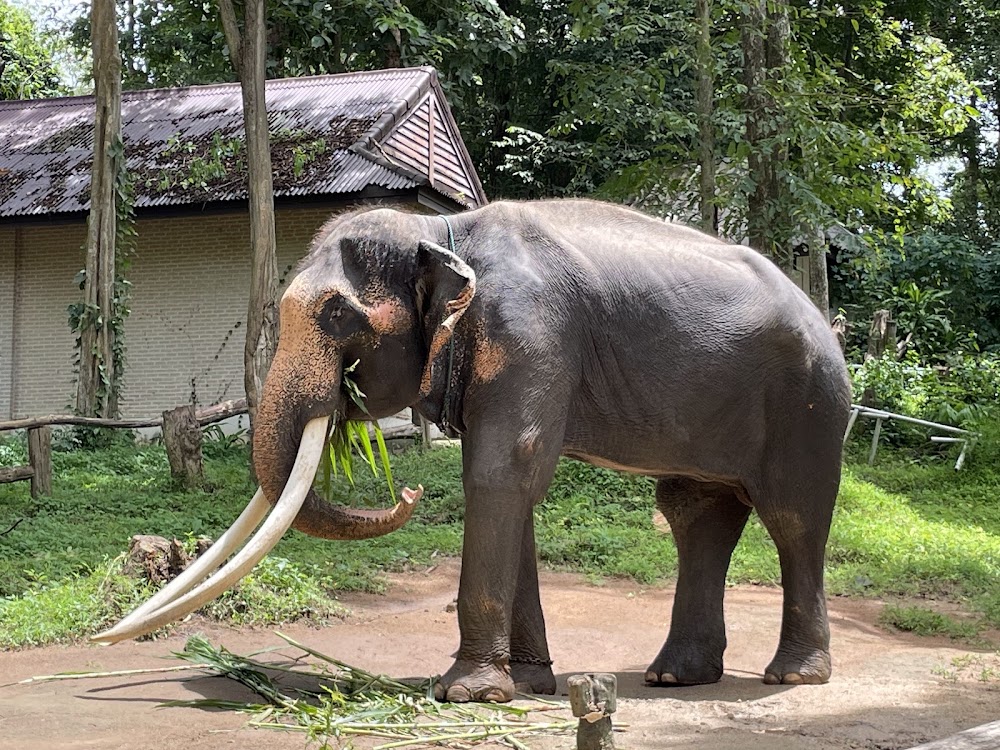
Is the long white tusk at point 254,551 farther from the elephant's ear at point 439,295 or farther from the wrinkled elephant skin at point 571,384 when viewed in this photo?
the elephant's ear at point 439,295

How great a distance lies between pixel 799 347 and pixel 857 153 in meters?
7.87

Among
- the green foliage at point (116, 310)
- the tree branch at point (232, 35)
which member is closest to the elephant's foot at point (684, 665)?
the tree branch at point (232, 35)

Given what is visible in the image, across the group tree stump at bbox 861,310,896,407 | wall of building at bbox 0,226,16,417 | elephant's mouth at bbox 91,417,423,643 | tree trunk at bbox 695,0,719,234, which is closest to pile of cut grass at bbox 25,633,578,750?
elephant's mouth at bbox 91,417,423,643

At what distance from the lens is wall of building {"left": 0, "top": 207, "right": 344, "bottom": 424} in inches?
696

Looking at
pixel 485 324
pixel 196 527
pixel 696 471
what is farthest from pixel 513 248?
pixel 196 527

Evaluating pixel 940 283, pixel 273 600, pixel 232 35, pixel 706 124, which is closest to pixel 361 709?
pixel 273 600

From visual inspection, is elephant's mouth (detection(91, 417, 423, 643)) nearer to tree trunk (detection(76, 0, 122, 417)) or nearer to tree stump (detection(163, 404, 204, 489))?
tree stump (detection(163, 404, 204, 489))

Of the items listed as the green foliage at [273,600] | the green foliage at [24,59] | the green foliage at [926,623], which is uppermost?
the green foliage at [24,59]

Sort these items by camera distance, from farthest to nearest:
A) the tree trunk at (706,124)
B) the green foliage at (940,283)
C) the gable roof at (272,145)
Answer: the green foliage at (940,283), the gable roof at (272,145), the tree trunk at (706,124)

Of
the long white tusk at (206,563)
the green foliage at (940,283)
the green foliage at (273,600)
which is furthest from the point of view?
the green foliage at (940,283)

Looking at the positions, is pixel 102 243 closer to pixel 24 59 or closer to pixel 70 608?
pixel 70 608

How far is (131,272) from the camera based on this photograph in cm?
1833

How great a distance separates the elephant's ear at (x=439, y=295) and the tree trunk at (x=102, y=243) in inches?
453

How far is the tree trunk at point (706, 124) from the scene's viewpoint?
12891 millimetres
